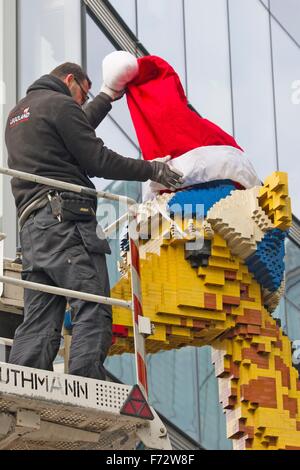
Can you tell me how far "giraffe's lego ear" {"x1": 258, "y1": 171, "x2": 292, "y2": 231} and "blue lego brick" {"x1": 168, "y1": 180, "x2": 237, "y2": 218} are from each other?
259 millimetres

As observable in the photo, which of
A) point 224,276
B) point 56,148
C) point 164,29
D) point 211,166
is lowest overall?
point 224,276

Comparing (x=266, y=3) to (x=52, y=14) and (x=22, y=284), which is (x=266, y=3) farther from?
(x=22, y=284)

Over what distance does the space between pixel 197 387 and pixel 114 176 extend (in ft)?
33.2

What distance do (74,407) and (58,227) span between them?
1220mm

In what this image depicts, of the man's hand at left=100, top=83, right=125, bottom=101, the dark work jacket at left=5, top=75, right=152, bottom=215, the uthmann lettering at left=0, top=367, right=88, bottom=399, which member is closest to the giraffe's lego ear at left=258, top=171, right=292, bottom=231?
the man's hand at left=100, top=83, right=125, bottom=101

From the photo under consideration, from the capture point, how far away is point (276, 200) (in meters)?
11.4

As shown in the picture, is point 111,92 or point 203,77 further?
point 203,77

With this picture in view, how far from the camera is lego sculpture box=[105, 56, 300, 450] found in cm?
1118

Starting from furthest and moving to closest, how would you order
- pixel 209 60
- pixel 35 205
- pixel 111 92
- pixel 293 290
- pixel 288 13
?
pixel 288 13
pixel 293 290
pixel 209 60
pixel 111 92
pixel 35 205

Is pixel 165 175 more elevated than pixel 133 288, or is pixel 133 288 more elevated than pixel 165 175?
pixel 165 175

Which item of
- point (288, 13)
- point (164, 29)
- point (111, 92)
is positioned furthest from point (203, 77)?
point (111, 92)

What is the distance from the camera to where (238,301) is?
11383mm

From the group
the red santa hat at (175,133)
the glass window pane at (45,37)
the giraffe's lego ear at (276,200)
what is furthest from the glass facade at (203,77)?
the giraffe's lego ear at (276,200)

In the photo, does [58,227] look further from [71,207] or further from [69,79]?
[69,79]
